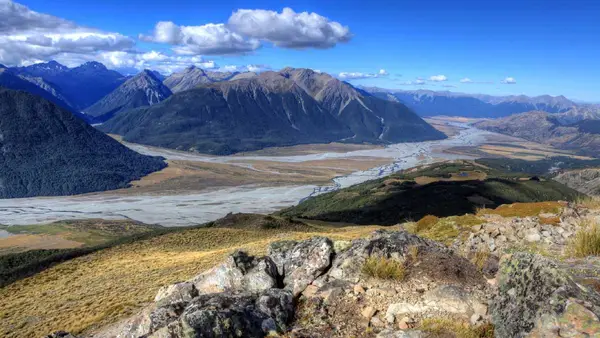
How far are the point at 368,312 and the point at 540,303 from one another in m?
4.50

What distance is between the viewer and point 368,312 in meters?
11.8

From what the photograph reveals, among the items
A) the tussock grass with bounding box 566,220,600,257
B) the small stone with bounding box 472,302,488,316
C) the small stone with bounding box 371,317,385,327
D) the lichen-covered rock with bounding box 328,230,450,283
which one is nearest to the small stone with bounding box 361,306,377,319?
the small stone with bounding box 371,317,385,327

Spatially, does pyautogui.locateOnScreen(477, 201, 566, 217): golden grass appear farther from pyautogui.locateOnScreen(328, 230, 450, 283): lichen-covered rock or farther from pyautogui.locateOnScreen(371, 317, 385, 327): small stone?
pyautogui.locateOnScreen(371, 317, 385, 327): small stone

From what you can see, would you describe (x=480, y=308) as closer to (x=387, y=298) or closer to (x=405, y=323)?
(x=405, y=323)

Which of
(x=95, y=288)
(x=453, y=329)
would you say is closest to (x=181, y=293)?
(x=453, y=329)

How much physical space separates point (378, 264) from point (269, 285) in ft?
15.6

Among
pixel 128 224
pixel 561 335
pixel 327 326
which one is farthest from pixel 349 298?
pixel 128 224

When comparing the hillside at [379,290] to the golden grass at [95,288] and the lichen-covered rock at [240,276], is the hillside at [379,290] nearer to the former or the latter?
the lichen-covered rock at [240,276]

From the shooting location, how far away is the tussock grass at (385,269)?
43.9 ft

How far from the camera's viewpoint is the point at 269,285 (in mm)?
15961

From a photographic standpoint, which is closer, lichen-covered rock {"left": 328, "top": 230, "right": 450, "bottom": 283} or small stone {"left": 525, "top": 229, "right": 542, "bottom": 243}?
lichen-covered rock {"left": 328, "top": 230, "right": 450, "bottom": 283}

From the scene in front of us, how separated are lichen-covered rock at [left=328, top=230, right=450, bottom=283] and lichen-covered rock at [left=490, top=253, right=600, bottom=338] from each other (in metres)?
4.20

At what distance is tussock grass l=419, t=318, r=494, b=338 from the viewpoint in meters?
9.80

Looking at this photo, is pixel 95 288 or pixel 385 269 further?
pixel 95 288
